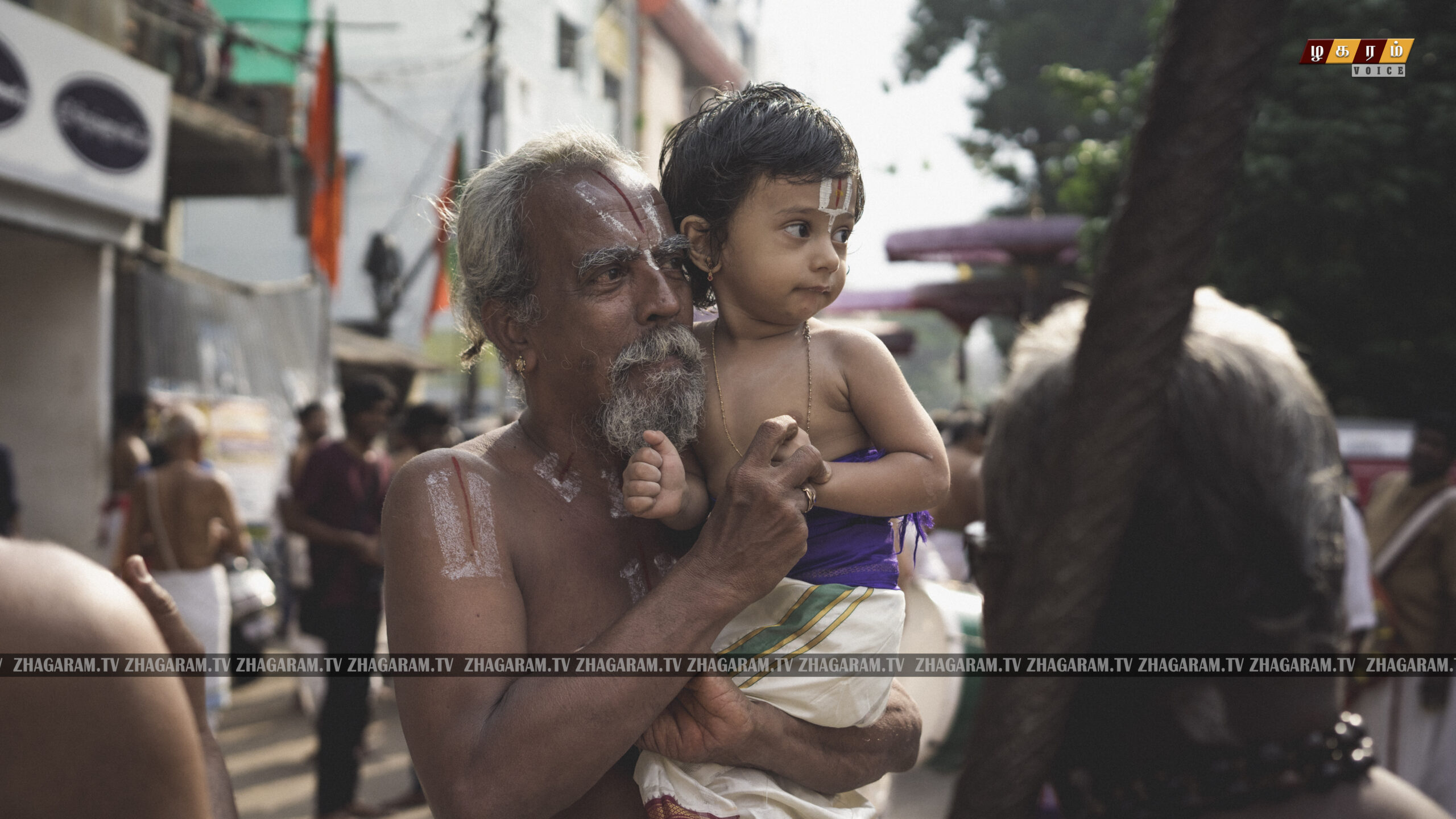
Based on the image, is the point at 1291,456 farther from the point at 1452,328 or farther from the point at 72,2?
the point at 72,2

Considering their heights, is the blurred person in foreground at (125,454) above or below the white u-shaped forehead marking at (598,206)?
below

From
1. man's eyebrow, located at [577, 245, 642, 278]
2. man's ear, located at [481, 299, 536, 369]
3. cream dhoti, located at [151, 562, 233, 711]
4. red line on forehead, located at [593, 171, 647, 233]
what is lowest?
cream dhoti, located at [151, 562, 233, 711]

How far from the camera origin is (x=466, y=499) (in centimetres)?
180

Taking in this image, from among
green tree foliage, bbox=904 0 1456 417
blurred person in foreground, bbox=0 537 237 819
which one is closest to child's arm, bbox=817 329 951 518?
blurred person in foreground, bbox=0 537 237 819

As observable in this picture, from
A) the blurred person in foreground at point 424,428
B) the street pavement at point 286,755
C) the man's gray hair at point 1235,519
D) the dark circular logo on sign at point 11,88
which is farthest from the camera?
the dark circular logo on sign at point 11,88

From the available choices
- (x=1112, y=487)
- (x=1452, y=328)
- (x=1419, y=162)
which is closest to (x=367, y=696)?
(x=1112, y=487)

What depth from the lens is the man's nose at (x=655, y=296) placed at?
6.07 ft

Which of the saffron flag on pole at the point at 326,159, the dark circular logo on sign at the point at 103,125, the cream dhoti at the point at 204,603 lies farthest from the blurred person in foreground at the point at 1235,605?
the saffron flag on pole at the point at 326,159

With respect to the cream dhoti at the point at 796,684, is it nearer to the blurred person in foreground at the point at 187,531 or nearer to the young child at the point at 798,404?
the young child at the point at 798,404

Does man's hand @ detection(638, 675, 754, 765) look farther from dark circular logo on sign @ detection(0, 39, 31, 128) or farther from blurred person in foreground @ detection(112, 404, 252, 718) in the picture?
dark circular logo on sign @ detection(0, 39, 31, 128)

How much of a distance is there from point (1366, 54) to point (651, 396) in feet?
4.39

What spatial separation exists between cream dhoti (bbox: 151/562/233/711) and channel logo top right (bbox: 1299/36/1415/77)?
20.0 feet

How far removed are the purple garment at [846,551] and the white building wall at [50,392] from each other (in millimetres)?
9331

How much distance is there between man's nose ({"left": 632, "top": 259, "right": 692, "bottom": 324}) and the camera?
1.85m
